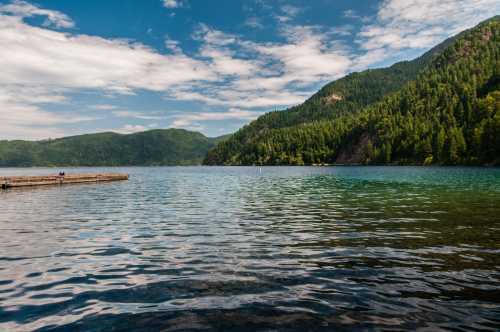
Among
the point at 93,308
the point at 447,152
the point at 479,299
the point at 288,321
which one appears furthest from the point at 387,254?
the point at 447,152

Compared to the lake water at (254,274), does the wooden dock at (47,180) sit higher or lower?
higher

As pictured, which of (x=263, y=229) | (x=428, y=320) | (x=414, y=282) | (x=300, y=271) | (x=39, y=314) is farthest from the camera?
(x=263, y=229)

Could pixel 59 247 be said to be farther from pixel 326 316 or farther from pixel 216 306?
pixel 326 316

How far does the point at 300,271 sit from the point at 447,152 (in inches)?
6754

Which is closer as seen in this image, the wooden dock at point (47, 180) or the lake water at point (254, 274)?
the lake water at point (254, 274)

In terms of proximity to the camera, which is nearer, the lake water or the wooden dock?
the lake water

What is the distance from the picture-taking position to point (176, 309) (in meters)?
9.76

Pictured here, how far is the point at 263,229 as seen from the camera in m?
22.7

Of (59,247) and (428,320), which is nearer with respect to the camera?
(428,320)

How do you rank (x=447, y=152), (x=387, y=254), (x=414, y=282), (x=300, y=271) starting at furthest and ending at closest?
(x=447, y=152) → (x=387, y=254) → (x=300, y=271) → (x=414, y=282)

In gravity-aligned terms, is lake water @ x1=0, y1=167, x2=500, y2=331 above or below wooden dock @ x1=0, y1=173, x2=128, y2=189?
below

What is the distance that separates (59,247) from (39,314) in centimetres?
960

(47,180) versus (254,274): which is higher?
(47,180)

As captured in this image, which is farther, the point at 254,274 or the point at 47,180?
the point at 47,180
